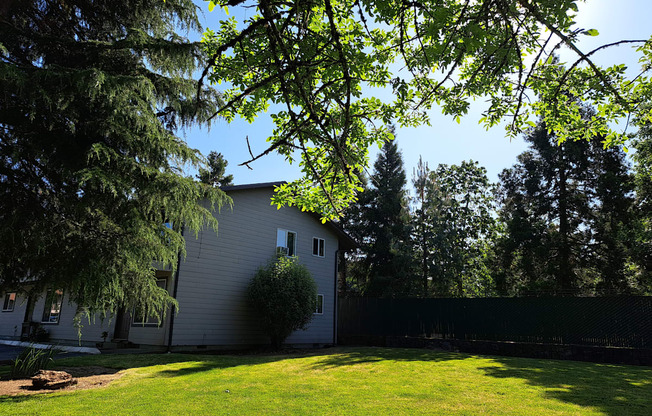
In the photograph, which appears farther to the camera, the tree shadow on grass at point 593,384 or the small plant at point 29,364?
the small plant at point 29,364

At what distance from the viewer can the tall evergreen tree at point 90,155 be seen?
6.00 meters

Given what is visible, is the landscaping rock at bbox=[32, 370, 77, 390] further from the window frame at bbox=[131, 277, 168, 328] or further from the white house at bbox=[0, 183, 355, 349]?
the window frame at bbox=[131, 277, 168, 328]

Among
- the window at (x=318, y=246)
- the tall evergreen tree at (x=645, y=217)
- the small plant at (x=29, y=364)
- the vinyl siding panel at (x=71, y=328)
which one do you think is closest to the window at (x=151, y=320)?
the vinyl siding panel at (x=71, y=328)

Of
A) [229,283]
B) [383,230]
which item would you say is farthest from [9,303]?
[383,230]

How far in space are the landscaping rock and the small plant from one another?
950mm

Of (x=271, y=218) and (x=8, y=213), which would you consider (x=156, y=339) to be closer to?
(x=271, y=218)

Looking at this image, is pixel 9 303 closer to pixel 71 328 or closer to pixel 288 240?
pixel 71 328

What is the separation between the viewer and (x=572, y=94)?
14.2 feet

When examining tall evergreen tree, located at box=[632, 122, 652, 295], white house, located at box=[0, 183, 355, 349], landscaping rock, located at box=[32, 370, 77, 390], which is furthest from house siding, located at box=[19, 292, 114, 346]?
tall evergreen tree, located at box=[632, 122, 652, 295]

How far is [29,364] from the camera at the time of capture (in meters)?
7.34

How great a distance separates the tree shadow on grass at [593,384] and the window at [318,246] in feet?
28.7

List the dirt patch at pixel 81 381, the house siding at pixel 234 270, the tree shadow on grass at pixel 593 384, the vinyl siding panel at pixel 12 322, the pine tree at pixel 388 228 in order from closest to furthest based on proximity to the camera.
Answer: the tree shadow on grass at pixel 593 384 → the dirt patch at pixel 81 381 → the house siding at pixel 234 270 → the vinyl siding panel at pixel 12 322 → the pine tree at pixel 388 228

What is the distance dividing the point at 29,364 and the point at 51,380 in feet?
4.00

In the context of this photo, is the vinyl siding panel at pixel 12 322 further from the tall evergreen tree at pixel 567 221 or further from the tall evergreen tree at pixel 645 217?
the tall evergreen tree at pixel 645 217
